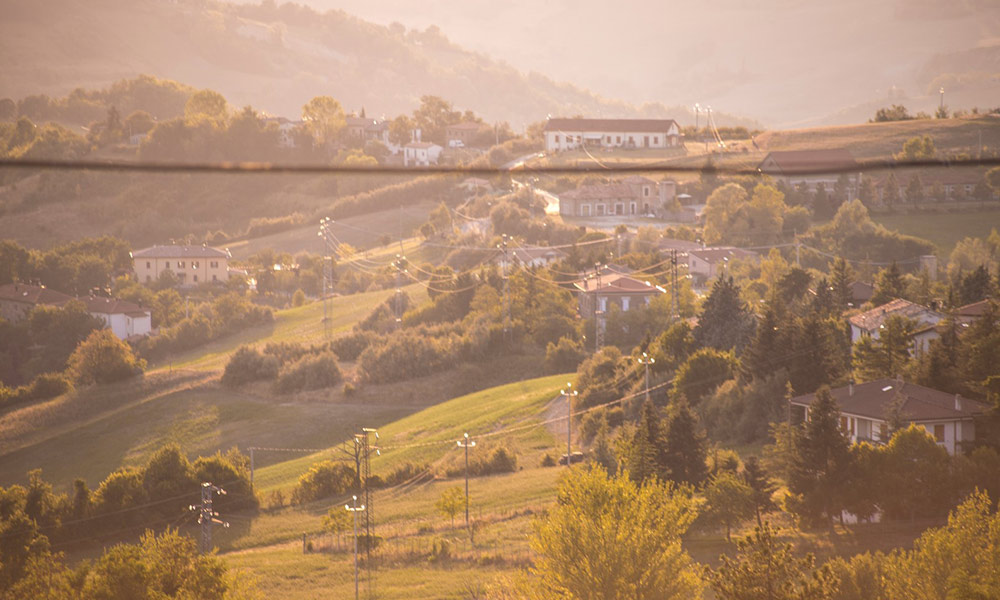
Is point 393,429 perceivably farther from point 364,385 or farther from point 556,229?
point 556,229

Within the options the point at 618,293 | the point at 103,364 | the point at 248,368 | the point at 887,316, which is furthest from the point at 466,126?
the point at 887,316

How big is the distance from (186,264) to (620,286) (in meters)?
27.5

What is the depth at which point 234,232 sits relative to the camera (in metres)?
69.2

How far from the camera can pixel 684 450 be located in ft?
63.3

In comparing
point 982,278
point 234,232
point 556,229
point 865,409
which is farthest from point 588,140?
point 865,409

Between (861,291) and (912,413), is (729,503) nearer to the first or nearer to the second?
(912,413)

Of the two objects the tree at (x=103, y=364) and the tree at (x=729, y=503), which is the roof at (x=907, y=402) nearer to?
the tree at (x=729, y=503)

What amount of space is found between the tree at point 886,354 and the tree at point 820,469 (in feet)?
16.2

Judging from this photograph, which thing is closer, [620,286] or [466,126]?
[620,286]

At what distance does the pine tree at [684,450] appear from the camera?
62.8 ft

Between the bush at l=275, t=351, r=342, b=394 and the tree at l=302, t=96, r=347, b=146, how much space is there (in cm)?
5390

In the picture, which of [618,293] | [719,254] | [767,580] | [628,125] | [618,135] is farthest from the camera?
[628,125]

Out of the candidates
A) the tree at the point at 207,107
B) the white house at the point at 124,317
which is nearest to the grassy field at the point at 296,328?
the white house at the point at 124,317

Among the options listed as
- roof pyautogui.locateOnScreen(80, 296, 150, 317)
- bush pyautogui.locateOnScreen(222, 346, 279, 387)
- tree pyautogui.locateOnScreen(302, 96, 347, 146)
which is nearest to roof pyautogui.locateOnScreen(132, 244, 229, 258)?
roof pyautogui.locateOnScreen(80, 296, 150, 317)
